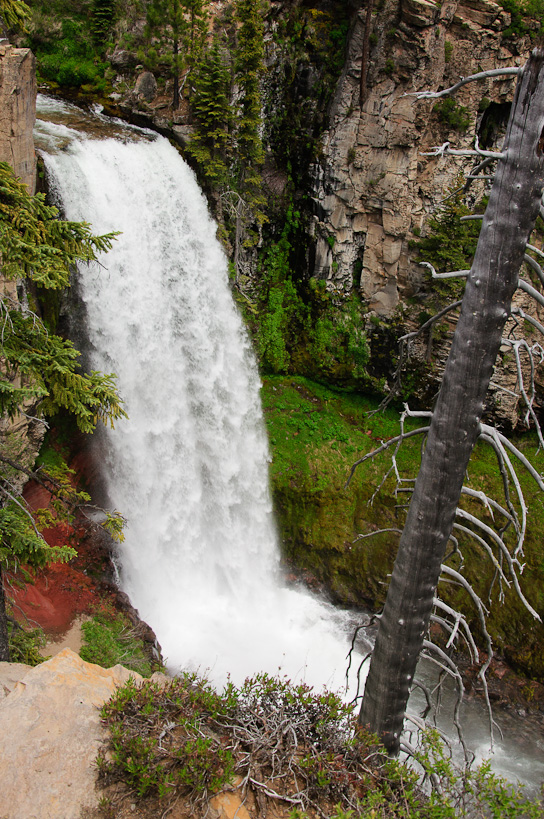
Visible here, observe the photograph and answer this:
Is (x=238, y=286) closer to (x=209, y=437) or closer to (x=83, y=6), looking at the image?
(x=209, y=437)

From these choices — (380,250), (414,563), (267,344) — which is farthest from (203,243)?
(414,563)

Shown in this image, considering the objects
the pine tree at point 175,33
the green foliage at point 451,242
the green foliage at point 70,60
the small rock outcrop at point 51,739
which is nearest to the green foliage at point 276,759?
the small rock outcrop at point 51,739

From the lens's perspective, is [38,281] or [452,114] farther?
[452,114]

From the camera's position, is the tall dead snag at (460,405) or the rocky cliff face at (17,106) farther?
the rocky cliff face at (17,106)

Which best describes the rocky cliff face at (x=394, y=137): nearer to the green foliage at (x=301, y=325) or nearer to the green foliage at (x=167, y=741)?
the green foliage at (x=301, y=325)

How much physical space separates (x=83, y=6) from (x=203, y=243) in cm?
975

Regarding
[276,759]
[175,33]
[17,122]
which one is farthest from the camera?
[175,33]

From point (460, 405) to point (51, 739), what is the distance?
455 centimetres

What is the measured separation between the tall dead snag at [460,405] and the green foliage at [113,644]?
6011 millimetres

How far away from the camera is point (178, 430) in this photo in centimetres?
1331

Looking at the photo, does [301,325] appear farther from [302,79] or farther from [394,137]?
[302,79]

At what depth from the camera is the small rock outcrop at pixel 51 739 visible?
4.05 meters

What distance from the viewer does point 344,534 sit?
15.0 meters

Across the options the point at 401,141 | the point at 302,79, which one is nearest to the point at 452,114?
the point at 401,141
